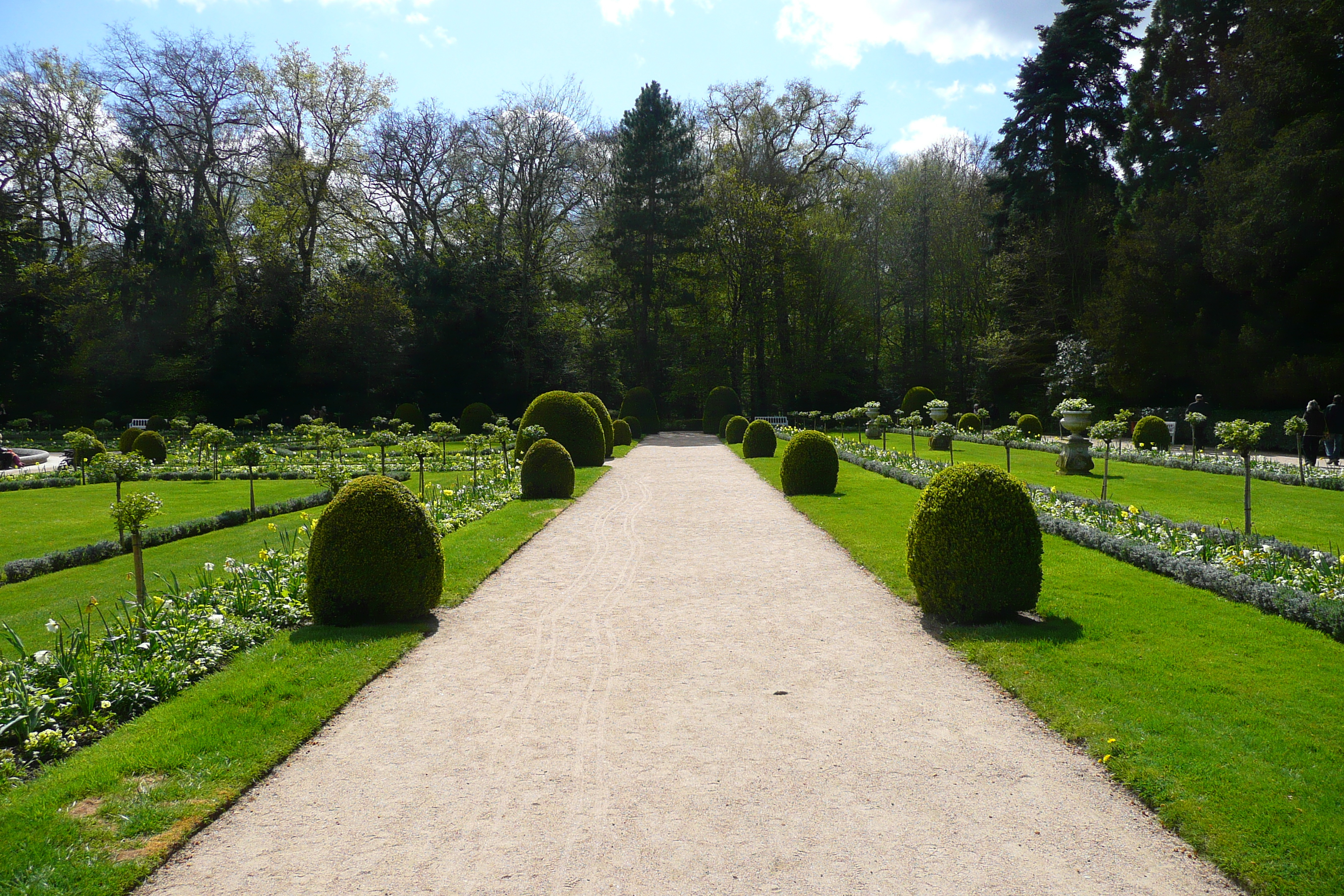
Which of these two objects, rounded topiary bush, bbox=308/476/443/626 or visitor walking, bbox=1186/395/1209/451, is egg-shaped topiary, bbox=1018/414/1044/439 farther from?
rounded topiary bush, bbox=308/476/443/626

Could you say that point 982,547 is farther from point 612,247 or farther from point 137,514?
point 612,247

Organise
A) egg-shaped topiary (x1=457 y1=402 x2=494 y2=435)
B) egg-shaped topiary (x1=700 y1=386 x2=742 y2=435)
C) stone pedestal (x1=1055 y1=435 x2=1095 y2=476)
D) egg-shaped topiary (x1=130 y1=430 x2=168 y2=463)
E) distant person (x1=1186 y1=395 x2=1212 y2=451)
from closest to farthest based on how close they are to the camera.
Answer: stone pedestal (x1=1055 y1=435 x2=1095 y2=476) → distant person (x1=1186 y1=395 x2=1212 y2=451) → egg-shaped topiary (x1=130 y1=430 x2=168 y2=463) → egg-shaped topiary (x1=457 y1=402 x2=494 y2=435) → egg-shaped topiary (x1=700 y1=386 x2=742 y2=435)

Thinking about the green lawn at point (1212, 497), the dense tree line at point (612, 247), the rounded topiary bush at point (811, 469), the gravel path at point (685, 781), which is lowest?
the gravel path at point (685, 781)

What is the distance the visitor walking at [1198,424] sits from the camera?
2038cm

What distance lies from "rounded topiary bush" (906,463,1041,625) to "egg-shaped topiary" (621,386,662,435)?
2958cm

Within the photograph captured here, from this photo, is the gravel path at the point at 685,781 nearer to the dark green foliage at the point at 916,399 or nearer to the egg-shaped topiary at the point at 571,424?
the egg-shaped topiary at the point at 571,424

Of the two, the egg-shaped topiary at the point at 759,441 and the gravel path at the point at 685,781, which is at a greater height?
the egg-shaped topiary at the point at 759,441

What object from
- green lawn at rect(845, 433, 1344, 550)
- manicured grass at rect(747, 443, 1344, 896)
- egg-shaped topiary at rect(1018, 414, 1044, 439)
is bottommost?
manicured grass at rect(747, 443, 1344, 896)

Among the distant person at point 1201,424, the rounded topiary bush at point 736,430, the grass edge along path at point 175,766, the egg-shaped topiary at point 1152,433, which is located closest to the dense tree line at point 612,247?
the distant person at point 1201,424

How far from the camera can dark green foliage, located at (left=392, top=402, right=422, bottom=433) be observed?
1367 inches

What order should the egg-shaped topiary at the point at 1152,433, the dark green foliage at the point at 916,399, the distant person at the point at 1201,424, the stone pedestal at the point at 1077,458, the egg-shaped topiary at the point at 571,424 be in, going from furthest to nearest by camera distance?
the dark green foliage at the point at 916,399 → the egg-shaped topiary at the point at 1152,433 → the distant person at the point at 1201,424 → the egg-shaped topiary at the point at 571,424 → the stone pedestal at the point at 1077,458

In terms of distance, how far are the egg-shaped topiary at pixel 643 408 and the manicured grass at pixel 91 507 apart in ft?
62.5

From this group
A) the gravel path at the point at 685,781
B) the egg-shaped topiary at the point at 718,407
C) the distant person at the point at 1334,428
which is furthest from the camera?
the egg-shaped topiary at the point at 718,407

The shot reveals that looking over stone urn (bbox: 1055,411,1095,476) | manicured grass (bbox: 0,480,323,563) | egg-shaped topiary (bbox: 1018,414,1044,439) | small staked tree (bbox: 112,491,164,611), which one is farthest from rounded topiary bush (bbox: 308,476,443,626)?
egg-shaped topiary (bbox: 1018,414,1044,439)
